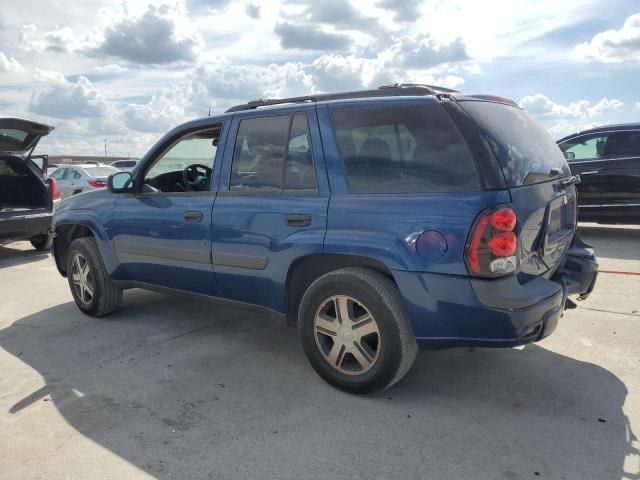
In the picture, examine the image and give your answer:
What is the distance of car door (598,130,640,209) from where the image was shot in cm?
812

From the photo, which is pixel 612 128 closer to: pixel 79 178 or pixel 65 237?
pixel 65 237

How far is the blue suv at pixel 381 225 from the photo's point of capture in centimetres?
291

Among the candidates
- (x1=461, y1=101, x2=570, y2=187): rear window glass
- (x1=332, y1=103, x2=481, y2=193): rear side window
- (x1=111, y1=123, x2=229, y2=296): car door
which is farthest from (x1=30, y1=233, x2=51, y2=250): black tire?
(x1=461, y1=101, x2=570, y2=187): rear window glass

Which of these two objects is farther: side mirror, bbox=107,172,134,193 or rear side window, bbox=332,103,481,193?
side mirror, bbox=107,172,134,193

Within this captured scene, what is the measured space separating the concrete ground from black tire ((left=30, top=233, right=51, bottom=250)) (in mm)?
4793

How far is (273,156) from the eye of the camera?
12.3 ft

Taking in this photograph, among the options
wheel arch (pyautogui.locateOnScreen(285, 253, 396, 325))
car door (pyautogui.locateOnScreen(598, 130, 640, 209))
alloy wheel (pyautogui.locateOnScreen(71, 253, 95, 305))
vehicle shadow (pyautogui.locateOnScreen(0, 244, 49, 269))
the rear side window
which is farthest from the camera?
vehicle shadow (pyautogui.locateOnScreen(0, 244, 49, 269))

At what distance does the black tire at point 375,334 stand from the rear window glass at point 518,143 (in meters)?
0.94

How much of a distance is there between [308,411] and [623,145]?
286 inches

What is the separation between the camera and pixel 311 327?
11.4ft

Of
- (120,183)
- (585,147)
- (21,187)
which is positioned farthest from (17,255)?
(585,147)

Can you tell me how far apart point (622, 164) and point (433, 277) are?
6.67 m

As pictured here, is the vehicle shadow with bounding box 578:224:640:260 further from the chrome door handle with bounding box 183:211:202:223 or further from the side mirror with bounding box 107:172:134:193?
the side mirror with bounding box 107:172:134:193

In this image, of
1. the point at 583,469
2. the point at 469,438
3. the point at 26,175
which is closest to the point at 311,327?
the point at 469,438
